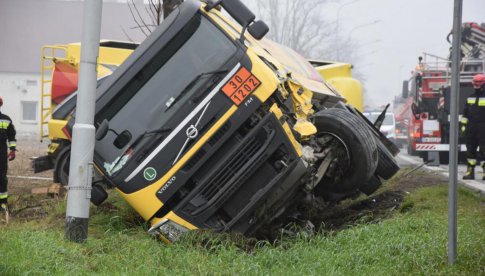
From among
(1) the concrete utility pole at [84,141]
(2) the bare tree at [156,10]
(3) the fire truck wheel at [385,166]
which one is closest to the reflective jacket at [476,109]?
(3) the fire truck wheel at [385,166]

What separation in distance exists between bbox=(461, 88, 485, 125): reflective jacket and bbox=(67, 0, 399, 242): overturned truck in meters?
6.45

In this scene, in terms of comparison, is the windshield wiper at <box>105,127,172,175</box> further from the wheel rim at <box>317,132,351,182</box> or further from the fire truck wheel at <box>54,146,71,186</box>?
the fire truck wheel at <box>54,146,71,186</box>

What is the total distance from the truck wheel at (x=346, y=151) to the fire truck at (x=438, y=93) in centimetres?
959

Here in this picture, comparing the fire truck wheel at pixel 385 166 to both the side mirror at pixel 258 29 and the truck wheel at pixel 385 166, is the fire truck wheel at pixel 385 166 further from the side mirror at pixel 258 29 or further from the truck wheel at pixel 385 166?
the side mirror at pixel 258 29

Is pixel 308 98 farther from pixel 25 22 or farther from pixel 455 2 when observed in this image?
pixel 25 22

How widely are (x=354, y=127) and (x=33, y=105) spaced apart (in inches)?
1546

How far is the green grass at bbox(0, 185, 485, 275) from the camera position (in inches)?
216

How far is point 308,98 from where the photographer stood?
736 centimetres

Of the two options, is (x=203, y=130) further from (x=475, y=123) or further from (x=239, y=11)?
(x=475, y=123)

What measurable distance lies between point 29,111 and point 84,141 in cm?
3930

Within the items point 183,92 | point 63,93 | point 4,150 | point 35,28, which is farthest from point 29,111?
point 183,92

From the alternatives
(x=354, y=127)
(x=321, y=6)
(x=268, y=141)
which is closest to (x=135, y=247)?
(x=268, y=141)

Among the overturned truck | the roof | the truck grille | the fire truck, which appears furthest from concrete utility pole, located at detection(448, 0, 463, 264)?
the roof

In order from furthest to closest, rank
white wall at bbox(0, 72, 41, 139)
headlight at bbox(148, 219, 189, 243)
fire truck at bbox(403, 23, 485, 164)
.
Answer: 1. white wall at bbox(0, 72, 41, 139)
2. fire truck at bbox(403, 23, 485, 164)
3. headlight at bbox(148, 219, 189, 243)
